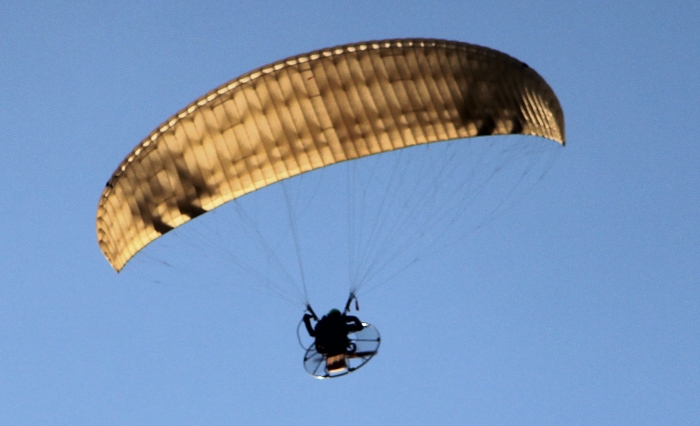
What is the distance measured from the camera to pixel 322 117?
108 ft

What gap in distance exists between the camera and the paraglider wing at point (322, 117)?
107ft

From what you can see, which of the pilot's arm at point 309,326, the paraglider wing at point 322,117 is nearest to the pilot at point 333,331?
the pilot's arm at point 309,326

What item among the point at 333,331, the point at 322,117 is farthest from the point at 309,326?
the point at 322,117

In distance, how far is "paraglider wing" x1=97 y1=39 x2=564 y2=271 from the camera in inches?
1283

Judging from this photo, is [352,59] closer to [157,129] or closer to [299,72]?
[299,72]

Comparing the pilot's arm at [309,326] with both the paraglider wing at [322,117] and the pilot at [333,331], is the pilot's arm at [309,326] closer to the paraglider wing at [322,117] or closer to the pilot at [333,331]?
the pilot at [333,331]

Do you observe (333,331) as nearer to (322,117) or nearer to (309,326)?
(309,326)

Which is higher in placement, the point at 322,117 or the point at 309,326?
the point at 322,117

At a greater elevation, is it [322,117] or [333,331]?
[322,117]

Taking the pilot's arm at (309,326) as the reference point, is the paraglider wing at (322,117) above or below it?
above

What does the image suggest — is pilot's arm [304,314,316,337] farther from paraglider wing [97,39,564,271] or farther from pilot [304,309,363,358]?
paraglider wing [97,39,564,271]

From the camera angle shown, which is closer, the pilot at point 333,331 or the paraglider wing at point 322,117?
the paraglider wing at point 322,117

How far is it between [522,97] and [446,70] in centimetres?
208

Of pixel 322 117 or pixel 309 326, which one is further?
pixel 309 326
